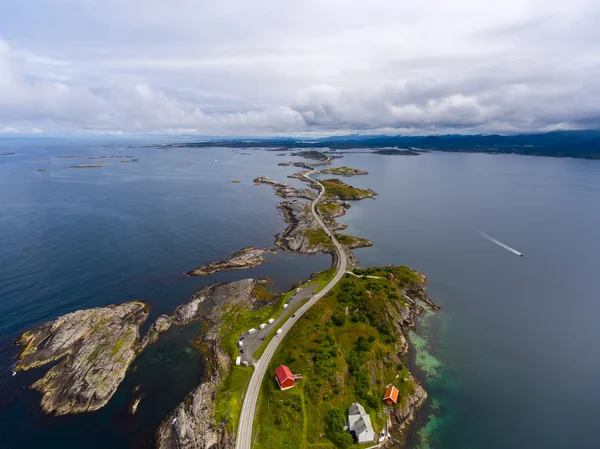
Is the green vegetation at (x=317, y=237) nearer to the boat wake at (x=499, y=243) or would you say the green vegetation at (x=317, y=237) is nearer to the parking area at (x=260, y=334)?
the parking area at (x=260, y=334)

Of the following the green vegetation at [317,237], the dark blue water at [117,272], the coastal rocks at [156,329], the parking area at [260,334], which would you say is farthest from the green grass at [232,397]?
the green vegetation at [317,237]

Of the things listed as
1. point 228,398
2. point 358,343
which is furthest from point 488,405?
point 228,398

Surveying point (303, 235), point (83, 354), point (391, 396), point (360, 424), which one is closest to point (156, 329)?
point (83, 354)

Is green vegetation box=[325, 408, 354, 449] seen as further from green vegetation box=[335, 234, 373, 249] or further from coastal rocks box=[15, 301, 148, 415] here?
green vegetation box=[335, 234, 373, 249]

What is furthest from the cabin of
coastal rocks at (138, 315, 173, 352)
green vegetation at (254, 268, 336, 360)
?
coastal rocks at (138, 315, 173, 352)

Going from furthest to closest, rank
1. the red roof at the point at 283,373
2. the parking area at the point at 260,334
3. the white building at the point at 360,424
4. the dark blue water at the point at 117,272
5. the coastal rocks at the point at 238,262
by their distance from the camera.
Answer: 1. the coastal rocks at the point at 238,262
2. the parking area at the point at 260,334
3. the red roof at the point at 283,373
4. the dark blue water at the point at 117,272
5. the white building at the point at 360,424

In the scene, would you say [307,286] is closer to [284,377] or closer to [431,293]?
[284,377]
